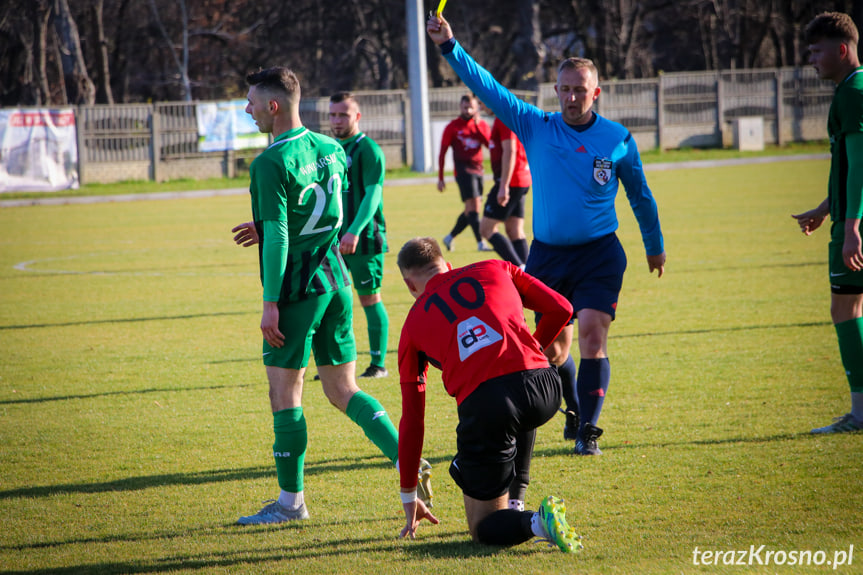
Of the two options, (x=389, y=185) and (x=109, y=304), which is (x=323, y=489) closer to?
(x=109, y=304)

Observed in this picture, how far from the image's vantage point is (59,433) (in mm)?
5898

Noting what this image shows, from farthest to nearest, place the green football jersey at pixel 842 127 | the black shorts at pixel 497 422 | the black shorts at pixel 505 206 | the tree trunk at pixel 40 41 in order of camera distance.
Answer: the tree trunk at pixel 40 41 → the black shorts at pixel 505 206 → the green football jersey at pixel 842 127 → the black shorts at pixel 497 422

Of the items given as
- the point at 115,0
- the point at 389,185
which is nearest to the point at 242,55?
the point at 115,0

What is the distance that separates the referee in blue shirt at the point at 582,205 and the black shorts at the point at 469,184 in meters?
8.51

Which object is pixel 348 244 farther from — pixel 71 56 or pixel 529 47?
pixel 529 47

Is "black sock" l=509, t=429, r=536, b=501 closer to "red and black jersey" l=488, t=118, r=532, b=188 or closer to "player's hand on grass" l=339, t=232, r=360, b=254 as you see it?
"player's hand on grass" l=339, t=232, r=360, b=254

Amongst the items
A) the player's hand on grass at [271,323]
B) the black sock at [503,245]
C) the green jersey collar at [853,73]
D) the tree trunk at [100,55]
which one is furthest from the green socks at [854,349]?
the tree trunk at [100,55]

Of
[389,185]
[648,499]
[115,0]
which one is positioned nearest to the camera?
[648,499]

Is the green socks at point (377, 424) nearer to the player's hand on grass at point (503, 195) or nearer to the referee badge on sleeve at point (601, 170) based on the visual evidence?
the referee badge on sleeve at point (601, 170)

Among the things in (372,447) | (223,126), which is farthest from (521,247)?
(223,126)

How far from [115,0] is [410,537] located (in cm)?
4797

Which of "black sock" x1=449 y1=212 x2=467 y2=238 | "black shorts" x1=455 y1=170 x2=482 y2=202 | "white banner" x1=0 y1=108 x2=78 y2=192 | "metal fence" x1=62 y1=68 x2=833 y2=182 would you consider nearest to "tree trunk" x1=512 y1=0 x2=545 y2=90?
"metal fence" x1=62 y1=68 x2=833 y2=182

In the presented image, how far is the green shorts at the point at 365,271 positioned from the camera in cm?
716

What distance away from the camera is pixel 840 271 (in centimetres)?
538
